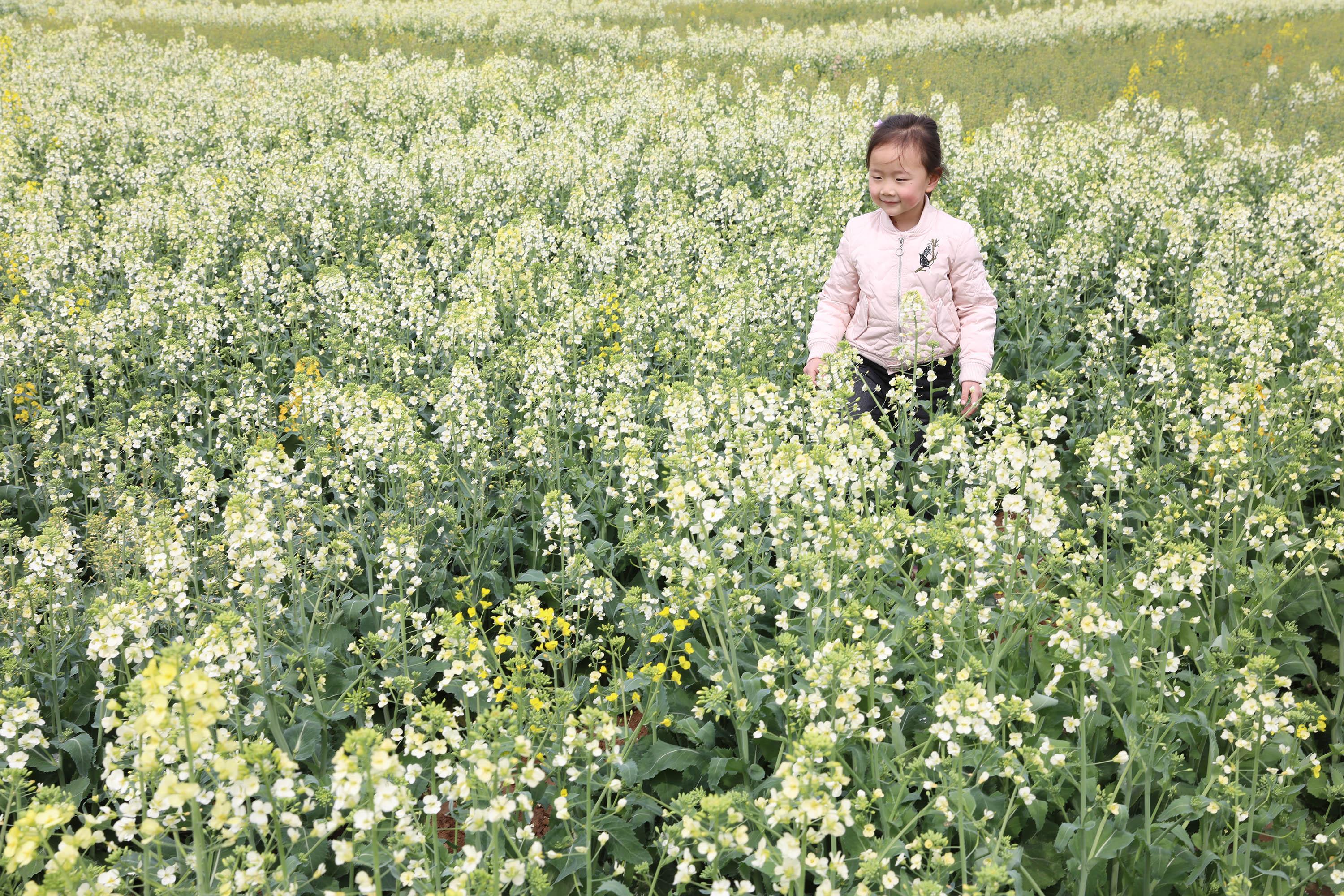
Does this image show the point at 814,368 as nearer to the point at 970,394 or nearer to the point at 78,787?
the point at 970,394

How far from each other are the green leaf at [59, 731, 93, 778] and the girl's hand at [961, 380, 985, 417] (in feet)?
16.4

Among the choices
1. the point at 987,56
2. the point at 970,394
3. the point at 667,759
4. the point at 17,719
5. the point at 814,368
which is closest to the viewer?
the point at 17,719

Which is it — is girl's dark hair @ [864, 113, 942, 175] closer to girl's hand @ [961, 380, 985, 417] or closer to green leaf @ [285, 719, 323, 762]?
girl's hand @ [961, 380, 985, 417]

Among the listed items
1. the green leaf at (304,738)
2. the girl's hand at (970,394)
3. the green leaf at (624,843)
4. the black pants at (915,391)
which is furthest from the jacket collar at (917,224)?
the green leaf at (304,738)

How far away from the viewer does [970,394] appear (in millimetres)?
6000

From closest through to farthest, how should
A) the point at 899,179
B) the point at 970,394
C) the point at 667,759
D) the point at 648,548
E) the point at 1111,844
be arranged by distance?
the point at 1111,844 < the point at 667,759 < the point at 648,548 < the point at 970,394 < the point at 899,179

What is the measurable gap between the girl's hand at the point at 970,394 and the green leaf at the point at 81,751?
5.01m

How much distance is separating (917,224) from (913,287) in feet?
1.58

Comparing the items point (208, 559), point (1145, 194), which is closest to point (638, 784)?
point (208, 559)

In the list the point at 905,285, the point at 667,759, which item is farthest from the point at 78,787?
the point at 905,285

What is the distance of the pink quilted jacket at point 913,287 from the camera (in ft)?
21.2

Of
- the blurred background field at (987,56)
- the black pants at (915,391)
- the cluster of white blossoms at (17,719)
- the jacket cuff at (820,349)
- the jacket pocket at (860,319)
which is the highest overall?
the blurred background field at (987,56)

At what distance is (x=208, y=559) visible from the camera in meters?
4.78

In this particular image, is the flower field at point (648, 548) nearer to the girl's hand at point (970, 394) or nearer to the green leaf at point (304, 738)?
the green leaf at point (304, 738)
